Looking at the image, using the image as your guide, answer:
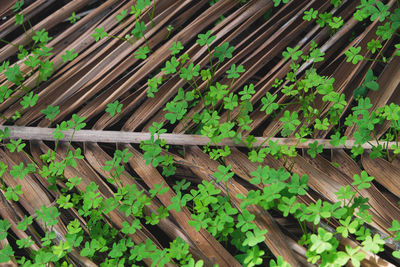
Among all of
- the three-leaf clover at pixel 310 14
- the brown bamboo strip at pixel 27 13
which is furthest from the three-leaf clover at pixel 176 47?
the brown bamboo strip at pixel 27 13

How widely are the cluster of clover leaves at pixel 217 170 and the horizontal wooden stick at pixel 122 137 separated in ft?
0.14

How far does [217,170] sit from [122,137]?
1.96ft

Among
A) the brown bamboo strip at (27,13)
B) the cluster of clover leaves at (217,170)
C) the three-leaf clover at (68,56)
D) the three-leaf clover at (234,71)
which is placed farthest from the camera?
the brown bamboo strip at (27,13)

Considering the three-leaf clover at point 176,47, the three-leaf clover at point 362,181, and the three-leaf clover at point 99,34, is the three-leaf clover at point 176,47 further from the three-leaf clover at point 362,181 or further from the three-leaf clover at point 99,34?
the three-leaf clover at point 362,181

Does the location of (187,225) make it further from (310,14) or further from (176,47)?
(310,14)

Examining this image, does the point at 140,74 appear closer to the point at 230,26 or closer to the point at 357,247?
the point at 230,26

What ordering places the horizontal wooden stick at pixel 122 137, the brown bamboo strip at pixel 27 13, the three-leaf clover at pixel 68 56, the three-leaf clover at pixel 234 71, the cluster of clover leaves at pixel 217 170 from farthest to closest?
the brown bamboo strip at pixel 27 13 → the three-leaf clover at pixel 68 56 → the three-leaf clover at pixel 234 71 → the horizontal wooden stick at pixel 122 137 → the cluster of clover leaves at pixel 217 170

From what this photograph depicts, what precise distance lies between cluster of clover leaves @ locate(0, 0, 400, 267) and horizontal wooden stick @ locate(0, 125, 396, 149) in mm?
41

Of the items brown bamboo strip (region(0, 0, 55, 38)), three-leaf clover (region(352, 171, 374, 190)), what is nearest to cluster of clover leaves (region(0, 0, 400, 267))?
three-leaf clover (region(352, 171, 374, 190))

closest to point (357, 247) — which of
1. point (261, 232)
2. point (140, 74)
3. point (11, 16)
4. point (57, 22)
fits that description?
point (261, 232)

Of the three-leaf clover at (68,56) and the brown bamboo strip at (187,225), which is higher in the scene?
the three-leaf clover at (68,56)

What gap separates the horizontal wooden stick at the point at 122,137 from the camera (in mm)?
2098

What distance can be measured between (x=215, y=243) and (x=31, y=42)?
6.08ft

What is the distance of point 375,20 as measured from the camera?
2209 mm
